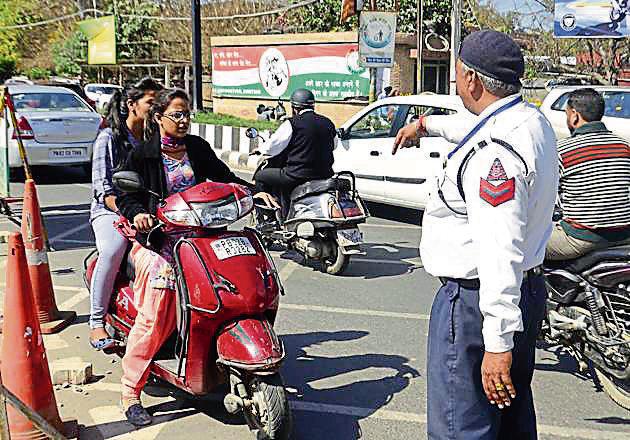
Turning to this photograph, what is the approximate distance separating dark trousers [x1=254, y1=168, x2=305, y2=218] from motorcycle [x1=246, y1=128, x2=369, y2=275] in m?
0.08

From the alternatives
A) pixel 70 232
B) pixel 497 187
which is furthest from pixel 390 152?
pixel 497 187

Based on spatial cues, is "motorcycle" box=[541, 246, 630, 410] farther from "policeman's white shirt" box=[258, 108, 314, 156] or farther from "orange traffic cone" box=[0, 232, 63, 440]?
"policeman's white shirt" box=[258, 108, 314, 156]

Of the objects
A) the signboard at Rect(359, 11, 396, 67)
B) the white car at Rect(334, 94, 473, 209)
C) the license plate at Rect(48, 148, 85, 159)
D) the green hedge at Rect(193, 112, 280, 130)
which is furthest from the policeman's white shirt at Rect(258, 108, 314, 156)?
the green hedge at Rect(193, 112, 280, 130)

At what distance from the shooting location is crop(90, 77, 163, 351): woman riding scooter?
479 centimetres

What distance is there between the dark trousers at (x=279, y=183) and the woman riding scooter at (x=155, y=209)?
2.88m

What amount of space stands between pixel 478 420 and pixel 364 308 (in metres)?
3.65

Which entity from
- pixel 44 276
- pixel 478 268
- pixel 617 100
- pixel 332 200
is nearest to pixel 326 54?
pixel 617 100

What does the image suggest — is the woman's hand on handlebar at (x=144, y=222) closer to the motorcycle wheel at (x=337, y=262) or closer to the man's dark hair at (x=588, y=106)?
the man's dark hair at (x=588, y=106)

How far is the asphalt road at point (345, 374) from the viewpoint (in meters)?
4.32

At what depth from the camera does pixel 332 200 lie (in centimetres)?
731

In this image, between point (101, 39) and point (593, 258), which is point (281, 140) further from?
point (101, 39)

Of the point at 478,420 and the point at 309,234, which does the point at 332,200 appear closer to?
the point at 309,234

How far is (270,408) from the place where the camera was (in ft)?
12.3

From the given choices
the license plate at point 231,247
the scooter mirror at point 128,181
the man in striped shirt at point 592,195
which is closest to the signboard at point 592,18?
the man in striped shirt at point 592,195
